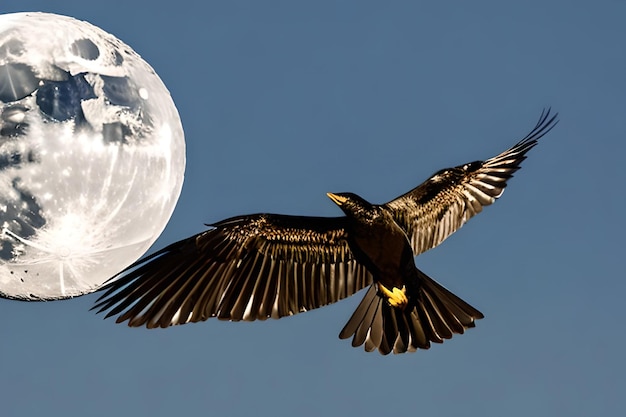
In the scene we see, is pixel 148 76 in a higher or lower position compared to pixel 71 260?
higher

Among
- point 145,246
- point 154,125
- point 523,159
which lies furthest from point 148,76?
point 523,159

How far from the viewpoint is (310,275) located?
40.7ft

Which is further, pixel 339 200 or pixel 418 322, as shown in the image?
pixel 418 322

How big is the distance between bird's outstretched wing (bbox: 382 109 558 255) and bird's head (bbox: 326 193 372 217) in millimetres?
903

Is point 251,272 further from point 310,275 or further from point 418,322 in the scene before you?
point 418,322

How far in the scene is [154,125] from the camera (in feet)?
34.2

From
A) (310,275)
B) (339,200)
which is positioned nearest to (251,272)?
(310,275)

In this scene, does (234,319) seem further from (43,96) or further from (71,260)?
(43,96)

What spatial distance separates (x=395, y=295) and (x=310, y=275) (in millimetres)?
1103

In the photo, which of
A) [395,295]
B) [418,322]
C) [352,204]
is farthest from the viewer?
[418,322]

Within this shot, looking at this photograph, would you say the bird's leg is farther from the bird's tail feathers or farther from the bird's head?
the bird's head

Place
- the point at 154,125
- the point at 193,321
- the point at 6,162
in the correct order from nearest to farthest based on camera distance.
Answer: the point at 6,162, the point at 154,125, the point at 193,321

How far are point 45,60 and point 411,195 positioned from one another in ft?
14.0

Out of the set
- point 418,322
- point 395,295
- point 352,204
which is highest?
point 352,204
